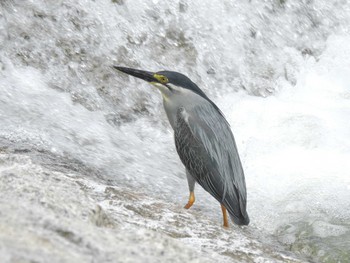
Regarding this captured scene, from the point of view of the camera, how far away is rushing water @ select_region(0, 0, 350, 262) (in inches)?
232

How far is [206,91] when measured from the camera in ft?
26.9

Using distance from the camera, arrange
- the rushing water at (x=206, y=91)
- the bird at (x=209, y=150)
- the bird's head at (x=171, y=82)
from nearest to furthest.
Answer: the bird at (x=209, y=150), the bird's head at (x=171, y=82), the rushing water at (x=206, y=91)

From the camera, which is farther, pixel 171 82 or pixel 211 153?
pixel 171 82

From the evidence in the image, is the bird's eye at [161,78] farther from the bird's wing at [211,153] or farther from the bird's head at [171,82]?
the bird's wing at [211,153]

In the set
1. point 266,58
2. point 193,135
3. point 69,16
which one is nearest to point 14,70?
point 69,16

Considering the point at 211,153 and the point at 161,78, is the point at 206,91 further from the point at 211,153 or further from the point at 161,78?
the point at 211,153

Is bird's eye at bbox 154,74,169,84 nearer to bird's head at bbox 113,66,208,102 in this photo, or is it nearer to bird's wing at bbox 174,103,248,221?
bird's head at bbox 113,66,208,102

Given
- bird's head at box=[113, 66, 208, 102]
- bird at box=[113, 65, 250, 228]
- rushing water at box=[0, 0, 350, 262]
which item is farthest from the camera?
rushing water at box=[0, 0, 350, 262]

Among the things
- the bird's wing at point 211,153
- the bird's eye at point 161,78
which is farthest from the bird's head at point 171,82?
the bird's wing at point 211,153

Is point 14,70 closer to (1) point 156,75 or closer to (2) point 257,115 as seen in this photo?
(1) point 156,75

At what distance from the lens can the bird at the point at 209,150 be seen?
5125mm

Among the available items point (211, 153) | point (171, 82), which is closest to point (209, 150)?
point (211, 153)

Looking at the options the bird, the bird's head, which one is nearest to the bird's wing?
the bird

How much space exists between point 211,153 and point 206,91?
10.0ft
